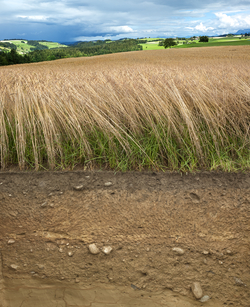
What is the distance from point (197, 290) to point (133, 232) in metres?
0.49

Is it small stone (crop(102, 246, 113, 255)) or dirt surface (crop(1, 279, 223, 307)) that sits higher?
small stone (crop(102, 246, 113, 255))

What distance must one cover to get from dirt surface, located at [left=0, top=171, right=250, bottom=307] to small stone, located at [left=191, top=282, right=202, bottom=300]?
2 cm

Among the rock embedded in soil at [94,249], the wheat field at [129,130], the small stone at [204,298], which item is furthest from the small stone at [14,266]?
the small stone at [204,298]

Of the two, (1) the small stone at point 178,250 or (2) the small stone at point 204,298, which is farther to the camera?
(1) the small stone at point 178,250

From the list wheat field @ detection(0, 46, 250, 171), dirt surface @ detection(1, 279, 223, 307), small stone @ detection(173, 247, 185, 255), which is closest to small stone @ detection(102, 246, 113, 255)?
dirt surface @ detection(1, 279, 223, 307)

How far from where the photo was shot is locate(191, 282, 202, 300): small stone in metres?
1.30

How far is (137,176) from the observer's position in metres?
1.95

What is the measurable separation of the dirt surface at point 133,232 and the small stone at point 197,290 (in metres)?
0.02

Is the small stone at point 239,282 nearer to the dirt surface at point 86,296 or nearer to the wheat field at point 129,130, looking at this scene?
the dirt surface at point 86,296

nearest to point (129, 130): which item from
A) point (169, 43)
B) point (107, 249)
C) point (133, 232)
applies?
point (133, 232)

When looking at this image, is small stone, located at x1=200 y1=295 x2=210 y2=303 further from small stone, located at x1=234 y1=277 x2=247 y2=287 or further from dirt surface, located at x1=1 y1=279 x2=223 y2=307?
small stone, located at x1=234 y1=277 x2=247 y2=287

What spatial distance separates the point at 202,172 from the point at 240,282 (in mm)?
877

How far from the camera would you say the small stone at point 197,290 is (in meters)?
1.30

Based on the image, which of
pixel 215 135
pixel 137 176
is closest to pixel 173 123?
pixel 215 135
